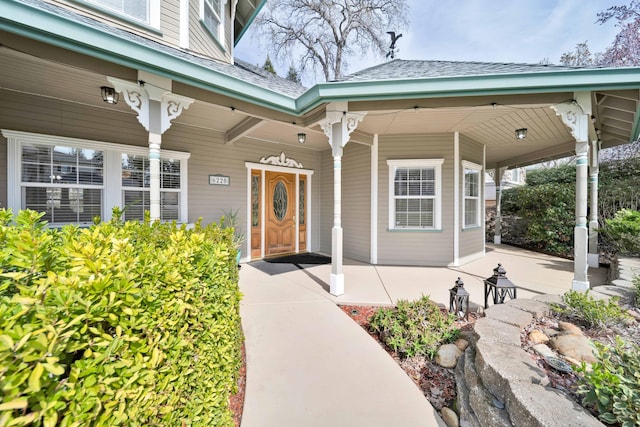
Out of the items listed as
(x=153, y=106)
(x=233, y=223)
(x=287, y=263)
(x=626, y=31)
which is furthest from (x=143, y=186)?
(x=626, y=31)

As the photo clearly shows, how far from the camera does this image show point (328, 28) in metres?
Answer: 12.4

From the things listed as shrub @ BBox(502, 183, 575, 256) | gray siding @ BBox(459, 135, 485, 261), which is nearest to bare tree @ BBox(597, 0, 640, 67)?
shrub @ BBox(502, 183, 575, 256)

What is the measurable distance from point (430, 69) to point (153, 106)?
4.41 m

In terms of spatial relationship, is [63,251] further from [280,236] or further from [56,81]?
[280,236]

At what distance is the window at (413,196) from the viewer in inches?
222

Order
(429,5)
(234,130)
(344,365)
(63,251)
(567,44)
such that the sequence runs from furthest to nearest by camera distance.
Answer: (567,44) < (429,5) < (234,130) < (344,365) < (63,251)

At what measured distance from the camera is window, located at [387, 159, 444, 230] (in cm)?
564

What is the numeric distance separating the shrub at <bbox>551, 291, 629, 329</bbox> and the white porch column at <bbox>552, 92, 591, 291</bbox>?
1.93m

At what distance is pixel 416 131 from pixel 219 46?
463 cm

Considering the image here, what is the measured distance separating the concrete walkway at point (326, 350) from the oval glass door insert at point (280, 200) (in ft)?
6.20

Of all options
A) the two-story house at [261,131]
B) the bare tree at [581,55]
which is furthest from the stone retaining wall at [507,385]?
the bare tree at [581,55]

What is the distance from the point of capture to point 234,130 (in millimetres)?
5289

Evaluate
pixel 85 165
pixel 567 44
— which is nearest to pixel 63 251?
pixel 85 165

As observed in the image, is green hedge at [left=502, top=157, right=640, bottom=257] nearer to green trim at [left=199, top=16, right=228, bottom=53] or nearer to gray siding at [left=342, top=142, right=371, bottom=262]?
gray siding at [left=342, top=142, right=371, bottom=262]
